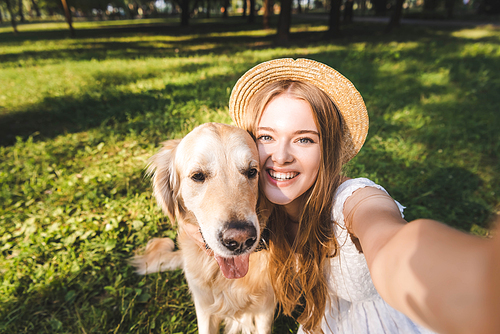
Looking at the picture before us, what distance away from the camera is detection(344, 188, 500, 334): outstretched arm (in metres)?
0.53

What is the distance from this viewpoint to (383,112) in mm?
5270

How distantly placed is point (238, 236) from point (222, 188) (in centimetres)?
35

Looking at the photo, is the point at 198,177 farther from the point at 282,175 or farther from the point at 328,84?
the point at 328,84

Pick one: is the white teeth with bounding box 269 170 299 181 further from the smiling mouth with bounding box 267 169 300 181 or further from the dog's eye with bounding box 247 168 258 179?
the dog's eye with bounding box 247 168 258 179

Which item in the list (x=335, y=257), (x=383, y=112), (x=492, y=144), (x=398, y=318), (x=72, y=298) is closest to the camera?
(x=398, y=318)

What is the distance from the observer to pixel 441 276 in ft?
1.99

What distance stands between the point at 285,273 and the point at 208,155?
40.5 inches

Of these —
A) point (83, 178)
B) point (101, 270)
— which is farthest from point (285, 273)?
point (83, 178)

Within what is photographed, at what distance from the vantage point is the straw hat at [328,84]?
65.2 inches

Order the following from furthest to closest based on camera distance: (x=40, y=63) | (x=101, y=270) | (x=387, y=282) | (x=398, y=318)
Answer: (x=40, y=63), (x=101, y=270), (x=398, y=318), (x=387, y=282)

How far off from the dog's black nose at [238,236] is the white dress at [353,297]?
59 centimetres

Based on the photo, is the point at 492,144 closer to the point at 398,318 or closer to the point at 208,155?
Answer: the point at 398,318

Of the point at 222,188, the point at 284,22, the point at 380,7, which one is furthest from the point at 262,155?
the point at 380,7

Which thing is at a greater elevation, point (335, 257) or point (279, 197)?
point (279, 197)
